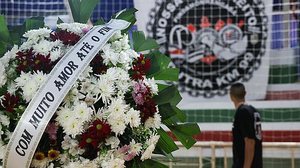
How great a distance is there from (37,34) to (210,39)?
4.07 meters

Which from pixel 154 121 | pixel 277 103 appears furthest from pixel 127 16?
pixel 277 103

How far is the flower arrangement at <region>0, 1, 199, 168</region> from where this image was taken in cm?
140

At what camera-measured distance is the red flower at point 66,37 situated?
1.53 m

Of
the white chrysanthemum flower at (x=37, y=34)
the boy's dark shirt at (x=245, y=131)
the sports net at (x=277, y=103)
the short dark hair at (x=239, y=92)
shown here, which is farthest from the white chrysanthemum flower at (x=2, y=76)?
the sports net at (x=277, y=103)

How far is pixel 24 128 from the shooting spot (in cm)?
138

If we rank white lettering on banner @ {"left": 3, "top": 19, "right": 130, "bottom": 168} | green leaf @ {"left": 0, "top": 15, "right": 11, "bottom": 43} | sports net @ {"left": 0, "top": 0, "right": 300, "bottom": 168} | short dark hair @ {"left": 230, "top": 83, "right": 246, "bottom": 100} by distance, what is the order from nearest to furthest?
white lettering on banner @ {"left": 3, "top": 19, "right": 130, "bottom": 168} → green leaf @ {"left": 0, "top": 15, "right": 11, "bottom": 43} → short dark hair @ {"left": 230, "top": 83, "right": 246, "bottom": 100} → sports net @ {"left": 0, "top": 0, "right": 300, "bottom": 168}

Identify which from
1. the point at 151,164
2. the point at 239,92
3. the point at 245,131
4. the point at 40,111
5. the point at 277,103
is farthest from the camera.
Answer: the point at 277,103

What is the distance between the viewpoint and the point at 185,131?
171 centimetres

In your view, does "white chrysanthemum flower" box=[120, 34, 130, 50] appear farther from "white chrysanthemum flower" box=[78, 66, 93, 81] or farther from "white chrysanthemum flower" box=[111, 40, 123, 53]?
"white chrysanthemum flower" box=[78, 66, 93, 81]

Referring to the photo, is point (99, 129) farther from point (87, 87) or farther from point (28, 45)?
point (28, 45)

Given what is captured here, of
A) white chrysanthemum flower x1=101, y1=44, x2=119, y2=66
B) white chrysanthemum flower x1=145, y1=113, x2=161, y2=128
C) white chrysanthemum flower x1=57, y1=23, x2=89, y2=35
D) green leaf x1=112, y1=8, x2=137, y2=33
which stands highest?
green leaf x1=112, y1=8, x2=137, y2=33

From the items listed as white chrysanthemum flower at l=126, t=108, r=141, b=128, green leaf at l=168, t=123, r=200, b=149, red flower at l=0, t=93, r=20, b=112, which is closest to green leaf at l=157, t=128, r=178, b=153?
green leaf at l=168, t=123, r=200, b=149

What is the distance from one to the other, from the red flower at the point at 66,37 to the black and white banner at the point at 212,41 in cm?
383

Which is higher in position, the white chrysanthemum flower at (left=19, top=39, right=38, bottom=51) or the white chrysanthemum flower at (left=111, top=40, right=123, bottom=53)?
the white chrysanthemum flower at (left=19, top=39, right=38, bottom=51)
